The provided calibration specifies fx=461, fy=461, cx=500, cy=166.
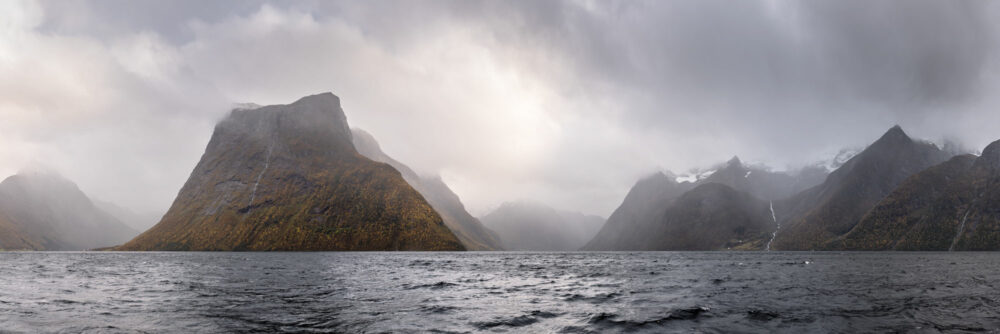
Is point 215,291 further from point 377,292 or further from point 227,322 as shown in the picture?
point 227,322

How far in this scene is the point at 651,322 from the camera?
76.7 ft

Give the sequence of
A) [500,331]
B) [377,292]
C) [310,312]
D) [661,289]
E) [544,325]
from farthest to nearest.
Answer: [661,289] → [377,292] → [310,312] → [544,325] → [500,331]

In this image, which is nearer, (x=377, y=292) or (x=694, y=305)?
(x=694, y=305)

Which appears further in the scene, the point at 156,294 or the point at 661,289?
the point at 661,289

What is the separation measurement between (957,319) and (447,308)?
2686 centimetres

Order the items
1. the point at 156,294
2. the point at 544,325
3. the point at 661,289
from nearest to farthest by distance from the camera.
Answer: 1. the point at 544,325
2. the point at 156,294
3. the point at 661,289

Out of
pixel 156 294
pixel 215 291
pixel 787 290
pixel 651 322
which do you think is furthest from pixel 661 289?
pixel 156 294

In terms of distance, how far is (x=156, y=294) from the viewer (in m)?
35.9

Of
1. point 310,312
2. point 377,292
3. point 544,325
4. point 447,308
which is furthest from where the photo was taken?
point 377,292

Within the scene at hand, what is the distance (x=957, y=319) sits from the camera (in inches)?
915

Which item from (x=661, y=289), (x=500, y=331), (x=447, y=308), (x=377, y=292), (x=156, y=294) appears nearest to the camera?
(x=500, y=331)

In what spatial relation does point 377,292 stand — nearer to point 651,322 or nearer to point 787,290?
point 651,322

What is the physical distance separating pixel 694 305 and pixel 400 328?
63.8ft

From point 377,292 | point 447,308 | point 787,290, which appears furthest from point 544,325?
point 787,290
